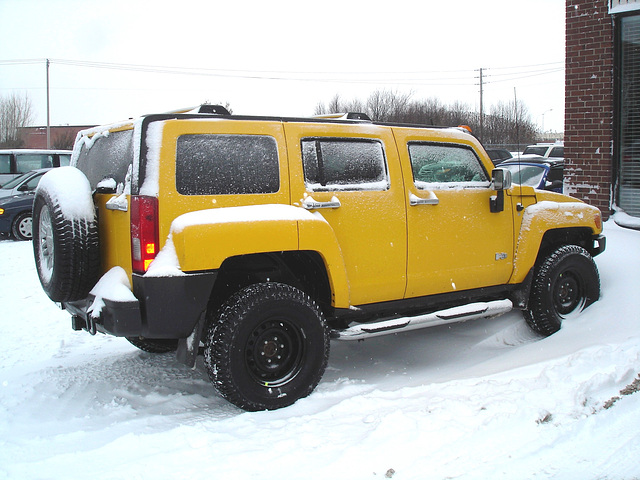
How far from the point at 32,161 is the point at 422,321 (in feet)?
48.4

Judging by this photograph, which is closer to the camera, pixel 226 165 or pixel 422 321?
pixel 226 165

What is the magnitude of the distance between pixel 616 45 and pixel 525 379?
5655 mm

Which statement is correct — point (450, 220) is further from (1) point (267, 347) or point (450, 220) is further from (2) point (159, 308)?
(2) point (159, 308)

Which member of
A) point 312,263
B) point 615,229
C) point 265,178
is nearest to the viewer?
point 265,178

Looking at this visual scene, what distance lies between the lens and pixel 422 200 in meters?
4.63

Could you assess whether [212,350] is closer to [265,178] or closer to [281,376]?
[281,376]

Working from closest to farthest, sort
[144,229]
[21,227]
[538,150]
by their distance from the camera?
[144,229]
[21,227]
[538,150]

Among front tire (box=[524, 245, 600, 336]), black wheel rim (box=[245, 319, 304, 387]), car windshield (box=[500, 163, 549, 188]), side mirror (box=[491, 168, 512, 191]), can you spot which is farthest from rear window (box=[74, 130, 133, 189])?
car windshield (box=[500, 163, 549, 188])

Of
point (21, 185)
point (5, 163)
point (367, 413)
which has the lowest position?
point (367, 413)

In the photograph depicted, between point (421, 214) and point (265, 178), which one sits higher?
point (265, 178)

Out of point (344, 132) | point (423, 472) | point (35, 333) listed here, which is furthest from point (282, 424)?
point (35, 333)

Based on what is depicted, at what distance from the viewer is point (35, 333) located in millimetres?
5902

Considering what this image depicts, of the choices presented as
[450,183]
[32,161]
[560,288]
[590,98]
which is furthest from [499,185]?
[32,161]

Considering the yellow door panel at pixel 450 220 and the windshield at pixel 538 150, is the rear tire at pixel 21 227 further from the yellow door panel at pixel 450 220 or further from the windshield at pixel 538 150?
the windshield at pixel 538 150
